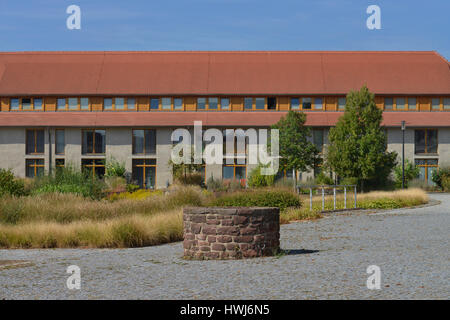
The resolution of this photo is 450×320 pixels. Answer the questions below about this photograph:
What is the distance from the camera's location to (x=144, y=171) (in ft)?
137

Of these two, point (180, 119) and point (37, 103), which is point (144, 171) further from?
point (37, 103)

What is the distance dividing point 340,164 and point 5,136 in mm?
24005

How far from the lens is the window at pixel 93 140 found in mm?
41812

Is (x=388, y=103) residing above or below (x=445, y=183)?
above

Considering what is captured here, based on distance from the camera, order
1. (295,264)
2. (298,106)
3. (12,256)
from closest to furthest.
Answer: (295,264) → (12,256) → (298,106)

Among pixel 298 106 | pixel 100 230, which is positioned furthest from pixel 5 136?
pixel 100 230

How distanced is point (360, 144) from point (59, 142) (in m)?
21.7

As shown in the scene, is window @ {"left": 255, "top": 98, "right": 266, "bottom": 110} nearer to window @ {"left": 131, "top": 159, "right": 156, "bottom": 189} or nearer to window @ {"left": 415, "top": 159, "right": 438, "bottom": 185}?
window @ {"left": 131, "top": 159, "right": 156, "bottom": 189}

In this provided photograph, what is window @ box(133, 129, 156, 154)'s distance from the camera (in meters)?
41.8

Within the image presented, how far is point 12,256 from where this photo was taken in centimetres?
1241

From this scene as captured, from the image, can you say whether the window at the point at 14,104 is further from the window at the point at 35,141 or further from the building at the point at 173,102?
the window at the point at 35,141

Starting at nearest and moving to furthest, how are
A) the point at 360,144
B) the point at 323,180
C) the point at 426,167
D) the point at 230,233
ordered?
the point at 230,233, the point at 360,144, the point at 323,180, the point at 426,167

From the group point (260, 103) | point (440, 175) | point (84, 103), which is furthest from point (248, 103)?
point (440, 175)
